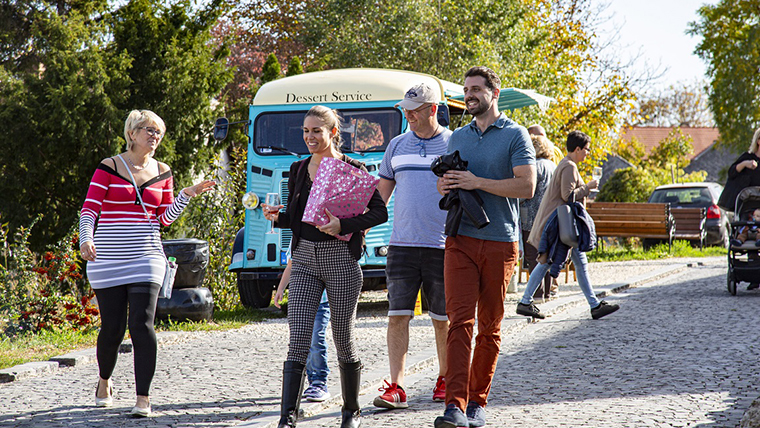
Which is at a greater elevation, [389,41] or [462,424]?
[389,41]

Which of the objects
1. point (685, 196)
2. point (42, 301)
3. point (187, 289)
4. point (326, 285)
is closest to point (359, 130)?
point (187, 289)

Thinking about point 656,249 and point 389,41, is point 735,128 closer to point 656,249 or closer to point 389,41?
point 656,249

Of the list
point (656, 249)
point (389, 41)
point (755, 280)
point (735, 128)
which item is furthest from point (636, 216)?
point (735, 128)

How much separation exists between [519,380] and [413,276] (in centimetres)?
143

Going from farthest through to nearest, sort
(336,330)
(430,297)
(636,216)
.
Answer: (636,216) → (430,297) → (336,330)

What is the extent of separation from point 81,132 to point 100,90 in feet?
2.18

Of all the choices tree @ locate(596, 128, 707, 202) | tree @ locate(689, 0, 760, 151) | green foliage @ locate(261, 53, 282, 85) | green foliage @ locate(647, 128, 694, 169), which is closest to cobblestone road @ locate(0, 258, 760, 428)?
green foliage @ locate(261, 53, 282, 85)

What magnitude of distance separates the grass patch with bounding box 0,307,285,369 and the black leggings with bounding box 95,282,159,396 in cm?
192

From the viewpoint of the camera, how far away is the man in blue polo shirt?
4.95 m

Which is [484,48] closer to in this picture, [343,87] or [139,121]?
[343,87]

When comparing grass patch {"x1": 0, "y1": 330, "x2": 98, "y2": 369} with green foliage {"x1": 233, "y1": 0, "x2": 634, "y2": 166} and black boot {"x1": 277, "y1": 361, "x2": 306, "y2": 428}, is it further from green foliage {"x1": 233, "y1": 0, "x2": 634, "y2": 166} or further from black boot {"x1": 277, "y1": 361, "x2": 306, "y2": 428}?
green foliage {"x1": 233, "y1": 0, "x2": 634, "y2": 166}

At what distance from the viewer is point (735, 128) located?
3594 cm

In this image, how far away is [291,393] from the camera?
4.86 m

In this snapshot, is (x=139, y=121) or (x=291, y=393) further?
(x=139, y=121)
